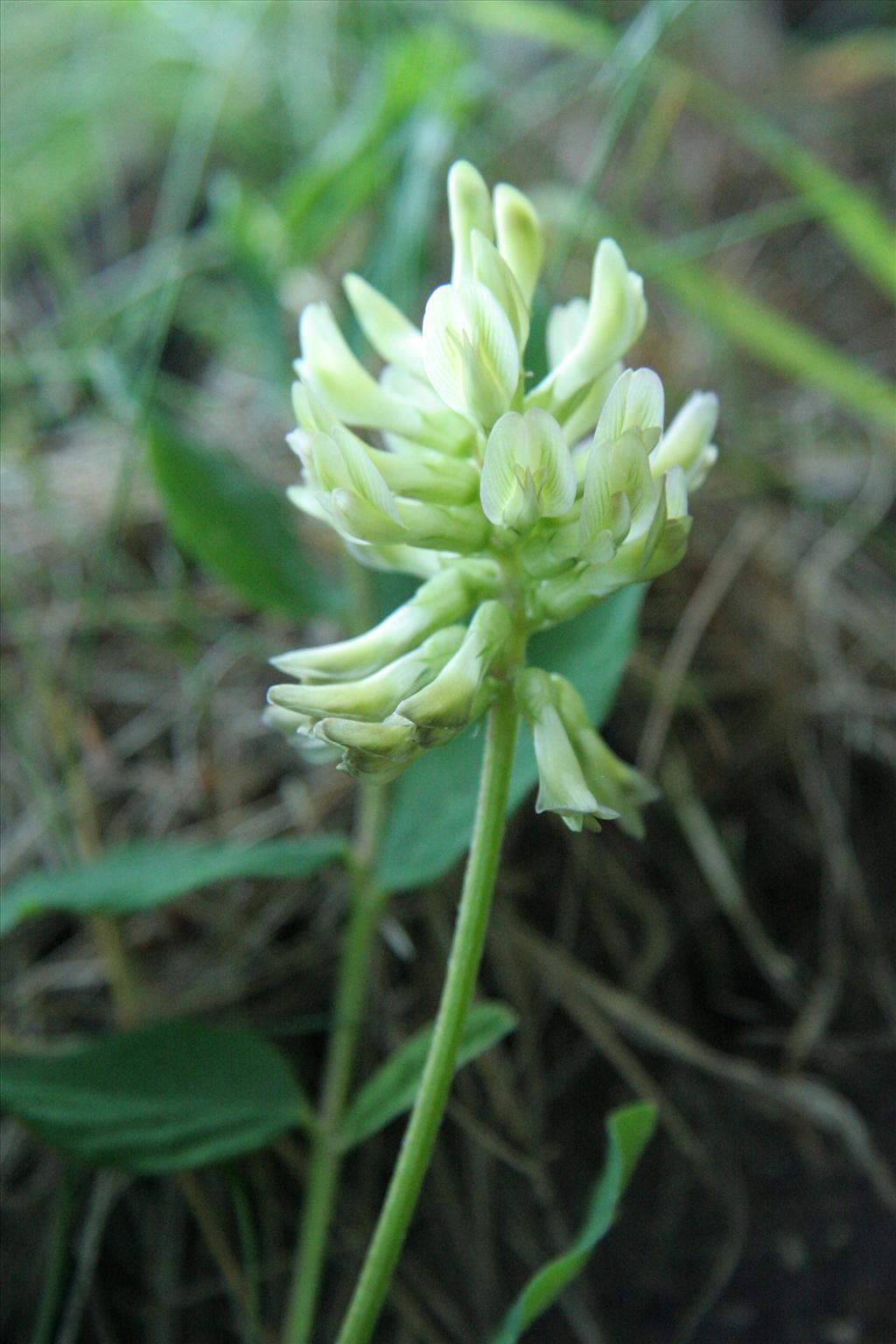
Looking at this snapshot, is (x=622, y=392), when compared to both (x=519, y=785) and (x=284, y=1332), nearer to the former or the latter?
(x=519, y=785)

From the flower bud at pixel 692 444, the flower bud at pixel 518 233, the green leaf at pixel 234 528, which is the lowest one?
the green leaf at pixel 234 528

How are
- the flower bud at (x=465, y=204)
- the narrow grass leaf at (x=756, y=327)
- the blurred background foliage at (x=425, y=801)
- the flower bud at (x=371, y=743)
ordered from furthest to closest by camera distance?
the narrow grass leaf at (x=756, y=327) < the blurred background foliage at (x=425, y=801) < the flower bud at (x=465, y=204) < the flower bud at (x=371, y=743)

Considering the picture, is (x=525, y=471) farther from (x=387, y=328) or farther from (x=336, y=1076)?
(x=336, y=1076)

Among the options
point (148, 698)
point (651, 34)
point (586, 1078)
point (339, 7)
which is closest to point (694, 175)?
point (339, 7)

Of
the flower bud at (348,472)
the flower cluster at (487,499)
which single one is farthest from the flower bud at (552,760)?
the flower bud at (348,472)

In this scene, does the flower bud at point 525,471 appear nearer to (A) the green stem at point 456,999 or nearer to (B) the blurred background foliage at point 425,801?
(A) the green stem at point 456,999

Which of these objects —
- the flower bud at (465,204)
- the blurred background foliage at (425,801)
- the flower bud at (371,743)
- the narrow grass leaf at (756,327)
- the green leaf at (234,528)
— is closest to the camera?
the flower bud at (371,743)

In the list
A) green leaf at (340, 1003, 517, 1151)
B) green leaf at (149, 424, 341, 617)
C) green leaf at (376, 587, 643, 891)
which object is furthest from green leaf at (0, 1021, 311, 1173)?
green leaf at (149, 424, 341, 617)
